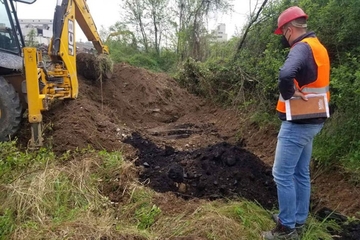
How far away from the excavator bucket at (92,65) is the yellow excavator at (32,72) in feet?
7.54

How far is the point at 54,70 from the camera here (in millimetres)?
6992

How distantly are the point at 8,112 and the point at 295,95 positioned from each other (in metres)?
4.48

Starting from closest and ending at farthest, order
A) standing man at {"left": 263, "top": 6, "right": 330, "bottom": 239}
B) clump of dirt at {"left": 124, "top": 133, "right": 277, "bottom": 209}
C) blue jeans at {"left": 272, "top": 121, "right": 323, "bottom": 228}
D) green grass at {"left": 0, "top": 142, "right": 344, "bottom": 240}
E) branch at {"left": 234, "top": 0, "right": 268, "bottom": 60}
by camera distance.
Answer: standing man at {"left": 263, "top": 6, "right": 330, "bottom": 239} < blue jeans at {"left": 272, "top": 121, "right": 323, "bottom": 228} < green grass at {"left": 0, "top": 142, "right": 344, "bottom": 240} < clump of dirt at {"left": 124, "top": 133, "right": 277, "bottom": 209} < branch at {"left": 234, "top": 0, "right": 268, "bottom": 60}

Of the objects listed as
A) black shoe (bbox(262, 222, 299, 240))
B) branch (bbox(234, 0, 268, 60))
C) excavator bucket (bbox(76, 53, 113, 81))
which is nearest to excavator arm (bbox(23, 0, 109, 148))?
excavator bucket (bbox(76, 53, 113, 81))

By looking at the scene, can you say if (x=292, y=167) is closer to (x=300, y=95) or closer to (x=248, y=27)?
(x=300, y=95)

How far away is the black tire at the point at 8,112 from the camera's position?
5945mm

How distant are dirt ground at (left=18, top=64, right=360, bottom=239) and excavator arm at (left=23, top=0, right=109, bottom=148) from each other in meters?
0.28

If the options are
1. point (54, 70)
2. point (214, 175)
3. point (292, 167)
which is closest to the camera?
point (292, 167)

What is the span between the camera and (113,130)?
7141 mm

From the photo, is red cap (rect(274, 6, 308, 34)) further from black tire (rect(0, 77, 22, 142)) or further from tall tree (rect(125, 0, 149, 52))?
tall tree (rect(125, 0, 149, 52))

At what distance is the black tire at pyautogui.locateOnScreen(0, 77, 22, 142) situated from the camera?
5.95 m

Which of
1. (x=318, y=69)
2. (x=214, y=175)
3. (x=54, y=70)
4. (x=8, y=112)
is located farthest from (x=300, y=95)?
(x=54, y=70)

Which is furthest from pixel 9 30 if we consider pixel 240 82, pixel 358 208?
pixel 358 208

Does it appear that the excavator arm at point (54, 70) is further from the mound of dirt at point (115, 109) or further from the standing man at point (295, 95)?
the standing man at point (295, 95)
